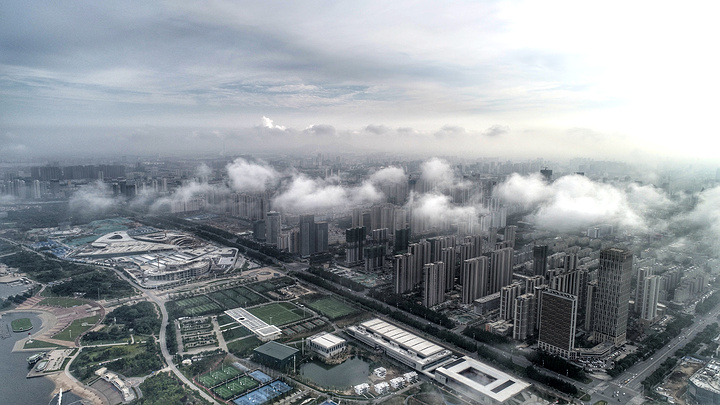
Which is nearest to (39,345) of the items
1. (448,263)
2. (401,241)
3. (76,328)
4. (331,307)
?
(76,328)

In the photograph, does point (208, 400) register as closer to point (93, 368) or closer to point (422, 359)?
point (93, 368)

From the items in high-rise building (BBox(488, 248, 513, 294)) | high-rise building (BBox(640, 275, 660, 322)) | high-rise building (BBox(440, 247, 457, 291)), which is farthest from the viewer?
high-rise building (BBox(440, 247, 457, 291))

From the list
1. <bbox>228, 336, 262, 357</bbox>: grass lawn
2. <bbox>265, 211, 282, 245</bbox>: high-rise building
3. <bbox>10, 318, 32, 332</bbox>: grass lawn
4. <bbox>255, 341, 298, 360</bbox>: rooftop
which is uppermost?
<bbox>265, 211, 282, 245</bbox>: high-rise building

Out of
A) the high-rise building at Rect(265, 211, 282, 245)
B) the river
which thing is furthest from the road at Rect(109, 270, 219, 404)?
the high-rise building at Rect(265, 211, 282, 245)

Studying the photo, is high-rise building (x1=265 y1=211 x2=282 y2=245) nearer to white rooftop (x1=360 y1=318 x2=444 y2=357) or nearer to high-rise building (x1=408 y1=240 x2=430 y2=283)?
high-rise building (x1=408 y1=240 x2=430 y2=283)

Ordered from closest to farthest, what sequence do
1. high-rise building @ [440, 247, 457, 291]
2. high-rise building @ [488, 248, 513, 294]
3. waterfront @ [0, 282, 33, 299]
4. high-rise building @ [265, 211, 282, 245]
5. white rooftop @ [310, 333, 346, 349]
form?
white rooftop @ [310, 333, 346, 349]
waterfront @ [0, 282, 33, 299]
high-rise building @ [488, 248, 513, 294]
high-rise building @ [440, 247, 457, 291]
high-rise building @ [265, 211, 282, 245]

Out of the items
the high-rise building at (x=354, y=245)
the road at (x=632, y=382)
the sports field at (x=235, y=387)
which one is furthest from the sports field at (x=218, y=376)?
the high-rise building at (x=354, y=245)
